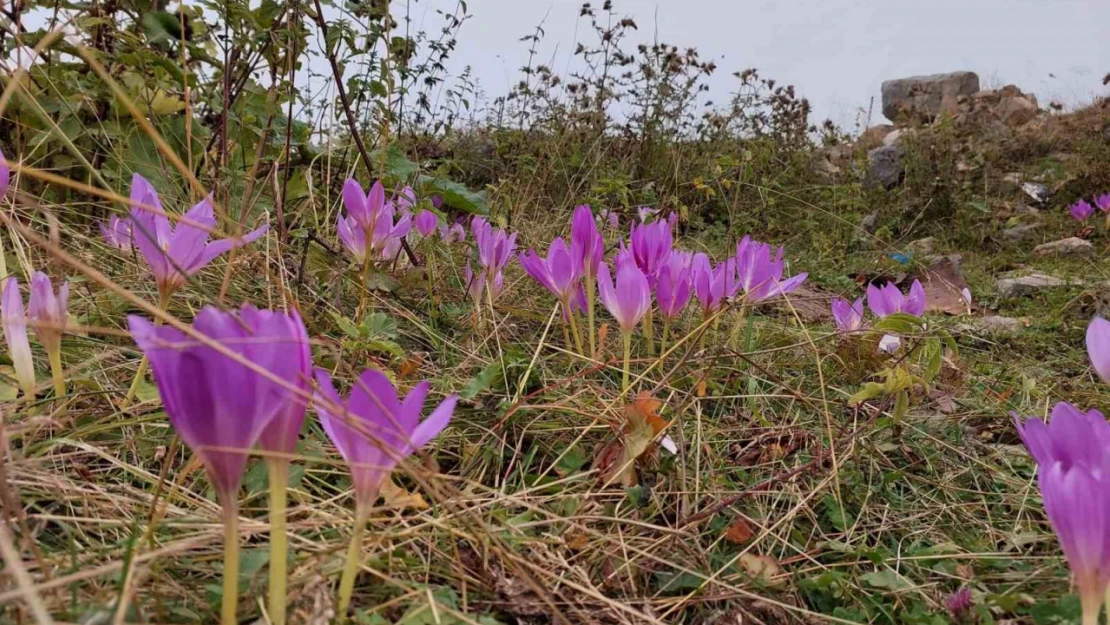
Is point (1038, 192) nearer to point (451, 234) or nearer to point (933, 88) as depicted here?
point (451, 234)

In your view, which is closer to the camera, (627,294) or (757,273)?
(627,294)

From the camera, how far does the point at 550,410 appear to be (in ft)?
4.24

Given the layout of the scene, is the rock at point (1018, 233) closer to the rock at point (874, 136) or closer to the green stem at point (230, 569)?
the rock at point (874, 136)

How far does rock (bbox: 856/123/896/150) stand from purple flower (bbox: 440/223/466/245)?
684 cm

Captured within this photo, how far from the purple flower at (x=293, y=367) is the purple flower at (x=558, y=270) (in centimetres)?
91

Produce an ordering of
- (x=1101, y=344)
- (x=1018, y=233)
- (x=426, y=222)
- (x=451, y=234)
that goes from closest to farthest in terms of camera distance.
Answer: (x=1101, y=344)
(x=426, y=222)
(x=451, y=234)
(x=1018, y=233)

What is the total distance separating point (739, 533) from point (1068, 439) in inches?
18.3

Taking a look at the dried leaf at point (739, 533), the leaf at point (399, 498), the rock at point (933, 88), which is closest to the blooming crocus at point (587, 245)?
the dried leaf at point (739, 533)

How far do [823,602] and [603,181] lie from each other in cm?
268

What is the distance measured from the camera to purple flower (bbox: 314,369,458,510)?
1.94 feet

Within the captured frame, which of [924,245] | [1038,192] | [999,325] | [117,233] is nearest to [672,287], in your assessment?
[117,233]

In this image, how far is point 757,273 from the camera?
1.54m

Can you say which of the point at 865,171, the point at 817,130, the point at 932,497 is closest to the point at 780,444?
the point at 932,497

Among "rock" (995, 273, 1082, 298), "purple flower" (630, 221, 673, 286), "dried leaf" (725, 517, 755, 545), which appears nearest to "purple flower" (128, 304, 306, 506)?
"dried leaf" (725, 517, 755, 545)
